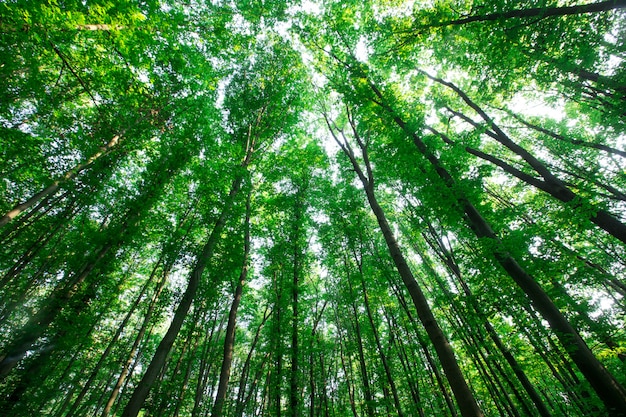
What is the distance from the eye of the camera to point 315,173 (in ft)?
47.4

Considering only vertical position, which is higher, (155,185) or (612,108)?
(155,185)

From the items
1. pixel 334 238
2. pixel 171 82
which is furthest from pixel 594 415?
pixel 171 82

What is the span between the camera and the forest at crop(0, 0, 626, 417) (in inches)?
194

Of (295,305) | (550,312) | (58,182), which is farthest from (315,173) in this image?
(550,312)

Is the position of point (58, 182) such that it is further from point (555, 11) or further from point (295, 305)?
point (555, 11)

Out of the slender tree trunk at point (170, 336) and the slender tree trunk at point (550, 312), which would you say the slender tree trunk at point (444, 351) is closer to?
the slender tree trunk at point (550, 312)

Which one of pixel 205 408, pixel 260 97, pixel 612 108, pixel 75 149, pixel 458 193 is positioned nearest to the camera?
pixel 458 193

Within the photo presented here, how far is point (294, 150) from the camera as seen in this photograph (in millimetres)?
11992

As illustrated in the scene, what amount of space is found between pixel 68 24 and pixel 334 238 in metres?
11.1

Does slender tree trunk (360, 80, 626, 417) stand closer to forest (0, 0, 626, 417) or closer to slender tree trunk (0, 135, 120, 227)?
forest (0, 0, 626, 417)

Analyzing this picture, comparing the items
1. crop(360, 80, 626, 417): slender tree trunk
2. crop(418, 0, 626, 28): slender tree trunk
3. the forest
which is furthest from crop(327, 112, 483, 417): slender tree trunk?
crop(418, 0, 626, 28): slender tree trunk

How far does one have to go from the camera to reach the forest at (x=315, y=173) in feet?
16.1

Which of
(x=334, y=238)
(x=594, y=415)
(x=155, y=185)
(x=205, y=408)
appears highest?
(x=334, y=238)

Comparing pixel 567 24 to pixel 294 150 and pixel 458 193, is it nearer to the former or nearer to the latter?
pixel 458 193
